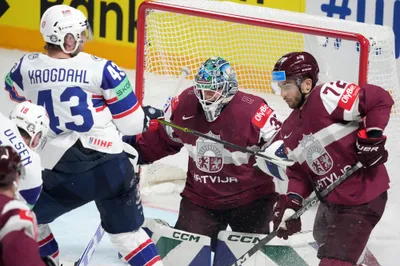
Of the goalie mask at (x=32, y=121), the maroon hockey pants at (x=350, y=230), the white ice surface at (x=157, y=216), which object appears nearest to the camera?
the goalie mask at (x=32, y=121)

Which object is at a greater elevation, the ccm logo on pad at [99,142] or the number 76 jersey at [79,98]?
the number 76 jersey at [79,98]

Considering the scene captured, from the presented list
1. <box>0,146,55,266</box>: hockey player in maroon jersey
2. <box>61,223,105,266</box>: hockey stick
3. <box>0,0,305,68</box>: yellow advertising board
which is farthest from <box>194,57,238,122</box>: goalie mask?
<box>0,0,305,68</box>: yellow advertising board

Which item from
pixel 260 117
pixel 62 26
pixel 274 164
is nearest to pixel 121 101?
pixel 62 26

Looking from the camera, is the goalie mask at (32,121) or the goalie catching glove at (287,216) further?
the goalie catching glove at (287,216)

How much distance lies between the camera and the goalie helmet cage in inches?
211

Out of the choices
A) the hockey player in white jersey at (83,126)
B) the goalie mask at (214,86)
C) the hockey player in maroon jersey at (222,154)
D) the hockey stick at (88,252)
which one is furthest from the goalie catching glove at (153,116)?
the hockey stick at (88,252)

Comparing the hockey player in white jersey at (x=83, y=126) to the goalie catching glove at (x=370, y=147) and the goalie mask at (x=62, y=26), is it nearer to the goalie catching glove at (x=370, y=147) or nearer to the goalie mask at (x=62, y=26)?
the goalie mask at (x=62, y=26)

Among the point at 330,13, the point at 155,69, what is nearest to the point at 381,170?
the point at 155,69

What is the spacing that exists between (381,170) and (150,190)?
1.89 meters

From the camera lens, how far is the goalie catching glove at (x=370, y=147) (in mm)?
4102

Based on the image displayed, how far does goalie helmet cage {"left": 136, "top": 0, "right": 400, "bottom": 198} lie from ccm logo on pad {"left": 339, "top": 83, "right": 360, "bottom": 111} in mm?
901

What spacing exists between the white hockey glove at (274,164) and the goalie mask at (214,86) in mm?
271

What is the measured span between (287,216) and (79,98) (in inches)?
39.3

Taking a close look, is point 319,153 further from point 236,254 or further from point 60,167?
point 60,167
